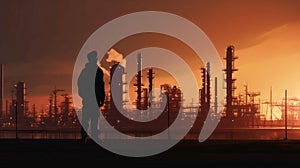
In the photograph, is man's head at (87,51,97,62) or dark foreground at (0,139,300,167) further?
man's head at (87,51,97,62)

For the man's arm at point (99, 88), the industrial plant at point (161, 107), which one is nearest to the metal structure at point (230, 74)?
the industrial plant at point (161, 107)

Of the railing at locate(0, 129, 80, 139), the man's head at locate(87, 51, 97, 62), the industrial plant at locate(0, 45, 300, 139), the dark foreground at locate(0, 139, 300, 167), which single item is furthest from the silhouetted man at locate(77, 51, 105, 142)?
the industrial plant at locate(0, 45, 300, 139)

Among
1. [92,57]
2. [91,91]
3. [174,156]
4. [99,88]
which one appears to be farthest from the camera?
[99,88]

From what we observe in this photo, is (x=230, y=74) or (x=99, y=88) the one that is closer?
(x=99, y=88)

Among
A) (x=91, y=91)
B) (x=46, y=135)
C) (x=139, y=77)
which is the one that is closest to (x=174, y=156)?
(x=91, y=91)

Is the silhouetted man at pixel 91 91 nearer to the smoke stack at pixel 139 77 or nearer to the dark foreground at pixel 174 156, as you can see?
the dark foreground at pixel 174 156

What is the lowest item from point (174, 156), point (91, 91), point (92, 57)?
point (174, 156)

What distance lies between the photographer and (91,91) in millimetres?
14578

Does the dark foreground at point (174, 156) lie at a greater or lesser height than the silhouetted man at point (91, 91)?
lesser

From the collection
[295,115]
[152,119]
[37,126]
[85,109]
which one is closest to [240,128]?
[152,119]

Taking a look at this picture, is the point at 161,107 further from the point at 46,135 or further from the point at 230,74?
the point at 46,135

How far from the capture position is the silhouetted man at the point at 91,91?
1461 centimetres

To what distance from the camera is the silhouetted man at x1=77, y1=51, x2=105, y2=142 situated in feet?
47.9

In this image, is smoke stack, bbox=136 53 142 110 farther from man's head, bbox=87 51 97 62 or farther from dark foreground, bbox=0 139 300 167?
dark foreground, bbox=0 139 300 167
